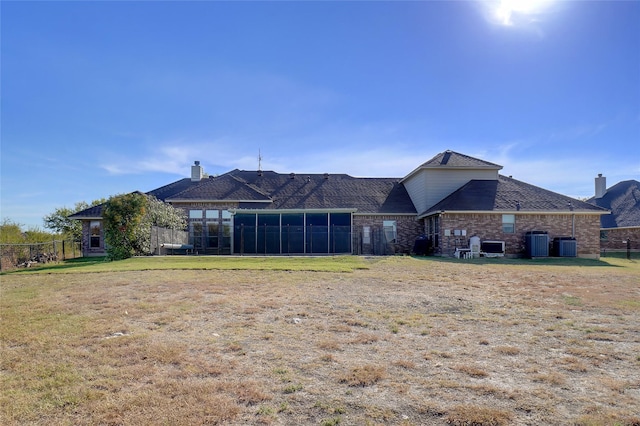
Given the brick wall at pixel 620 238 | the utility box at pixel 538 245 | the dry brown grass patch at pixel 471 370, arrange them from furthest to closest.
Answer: the brick wall at pixel 620 238 → the utility box at pixel 538 245 → the dry brown grass patch at pixel 471 370

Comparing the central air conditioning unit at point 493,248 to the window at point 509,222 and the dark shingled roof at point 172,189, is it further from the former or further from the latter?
the dark shingled roof at point 172,189

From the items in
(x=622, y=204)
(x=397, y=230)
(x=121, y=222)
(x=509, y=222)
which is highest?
(x=622, y=204)

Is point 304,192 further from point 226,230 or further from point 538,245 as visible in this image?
point 538,245

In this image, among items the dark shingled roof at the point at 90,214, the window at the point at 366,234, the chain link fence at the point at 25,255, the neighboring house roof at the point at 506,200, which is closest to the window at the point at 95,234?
the dark shingled roof at the point at 90,214

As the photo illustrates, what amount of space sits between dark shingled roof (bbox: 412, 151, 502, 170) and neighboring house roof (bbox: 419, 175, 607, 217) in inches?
39.8

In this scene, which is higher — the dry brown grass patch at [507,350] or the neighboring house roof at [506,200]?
the neighboring house roof at [506,200]

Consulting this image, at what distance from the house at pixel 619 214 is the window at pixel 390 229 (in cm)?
1449

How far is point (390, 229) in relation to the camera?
83.0 feet

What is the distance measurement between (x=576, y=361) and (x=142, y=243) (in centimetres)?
1890

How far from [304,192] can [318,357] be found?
23378 millimetres

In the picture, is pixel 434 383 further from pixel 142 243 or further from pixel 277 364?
pixel 142 243

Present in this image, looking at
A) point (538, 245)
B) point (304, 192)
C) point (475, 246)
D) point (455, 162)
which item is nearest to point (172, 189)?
point (304, 192)

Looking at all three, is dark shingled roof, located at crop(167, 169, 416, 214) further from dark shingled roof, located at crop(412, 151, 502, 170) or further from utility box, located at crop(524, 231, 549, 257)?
utility box, located at crop(524, 231, 549, 257)

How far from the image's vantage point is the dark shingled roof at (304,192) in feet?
83.8
